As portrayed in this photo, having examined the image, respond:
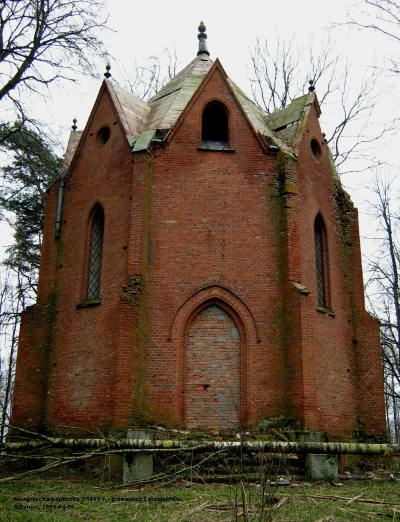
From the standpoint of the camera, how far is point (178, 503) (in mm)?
7270

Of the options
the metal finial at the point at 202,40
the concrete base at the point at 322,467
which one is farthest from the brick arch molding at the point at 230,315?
the metal finial at the point at 202,40

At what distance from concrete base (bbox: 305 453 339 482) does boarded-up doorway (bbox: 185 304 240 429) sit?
224 centimetres

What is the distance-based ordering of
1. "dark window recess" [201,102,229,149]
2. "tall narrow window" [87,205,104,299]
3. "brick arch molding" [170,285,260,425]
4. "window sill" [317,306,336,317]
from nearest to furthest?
1. "brick arch molding" [170,285,260,425]
2. "window sill" [317,306,336,317]
3. "tall narrow window" [87,205,104,299]
4. "dark window recess" [201,102,229,149]

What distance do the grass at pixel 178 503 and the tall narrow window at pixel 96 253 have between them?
536 centimetres

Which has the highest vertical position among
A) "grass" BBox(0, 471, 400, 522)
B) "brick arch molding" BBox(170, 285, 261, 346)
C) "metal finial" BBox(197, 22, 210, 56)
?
"metal finial" BBox(197, 22, 210, 56)

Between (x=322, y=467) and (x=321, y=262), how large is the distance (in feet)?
19.9

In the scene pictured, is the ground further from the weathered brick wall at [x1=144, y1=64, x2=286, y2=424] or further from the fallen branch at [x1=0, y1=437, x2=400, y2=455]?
the weathered brick wall at [x1=144, y1=64, x2=286, y2=424]

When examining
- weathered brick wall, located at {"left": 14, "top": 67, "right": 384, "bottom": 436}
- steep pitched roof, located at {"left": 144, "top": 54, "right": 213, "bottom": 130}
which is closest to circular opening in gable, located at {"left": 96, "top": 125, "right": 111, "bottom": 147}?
weathered brick wall, located at {"left": 14, "top": 67, "right": 384, "bottom": 436}

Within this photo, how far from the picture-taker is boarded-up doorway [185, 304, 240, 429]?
12.1 meters

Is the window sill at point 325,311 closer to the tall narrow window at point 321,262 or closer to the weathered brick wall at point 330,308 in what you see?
the weathered brick wall at point 330,308

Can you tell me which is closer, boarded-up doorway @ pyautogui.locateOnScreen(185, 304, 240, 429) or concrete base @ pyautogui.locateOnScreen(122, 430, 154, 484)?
concrete base @ pyautogui.locateOnScreen(122, 430, 154, 484)

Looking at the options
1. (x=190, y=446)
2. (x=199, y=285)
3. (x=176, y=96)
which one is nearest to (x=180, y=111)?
(x=176, y=96)

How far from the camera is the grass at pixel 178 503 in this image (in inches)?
251

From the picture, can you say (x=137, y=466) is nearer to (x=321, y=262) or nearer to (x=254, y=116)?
(x=321, y=262)
